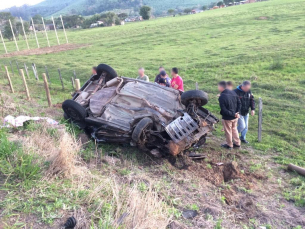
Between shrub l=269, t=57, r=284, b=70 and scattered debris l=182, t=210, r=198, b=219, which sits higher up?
scattered debris l=182, t=210, r=198, b=219

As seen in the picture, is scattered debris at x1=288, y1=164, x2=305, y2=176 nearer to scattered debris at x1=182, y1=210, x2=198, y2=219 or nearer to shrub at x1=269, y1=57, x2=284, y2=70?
scattered debris at x1=182, y1=210, x2=198, y2=219

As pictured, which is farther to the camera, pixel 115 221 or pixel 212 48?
pixel 212 48

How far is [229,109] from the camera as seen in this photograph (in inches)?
244

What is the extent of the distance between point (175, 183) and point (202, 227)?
1283 mm

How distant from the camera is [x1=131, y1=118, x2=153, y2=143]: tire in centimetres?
536

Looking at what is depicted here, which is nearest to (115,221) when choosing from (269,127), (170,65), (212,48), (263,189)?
(263,189)

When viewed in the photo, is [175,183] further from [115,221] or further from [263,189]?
[115,221]

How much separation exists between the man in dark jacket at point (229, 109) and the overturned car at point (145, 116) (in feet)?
1.31

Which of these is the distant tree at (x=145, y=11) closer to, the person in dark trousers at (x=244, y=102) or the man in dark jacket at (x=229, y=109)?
the person in dark trousers at (x=244, y=102)

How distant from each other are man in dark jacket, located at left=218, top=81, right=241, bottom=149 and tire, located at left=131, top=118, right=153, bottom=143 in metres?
1.85

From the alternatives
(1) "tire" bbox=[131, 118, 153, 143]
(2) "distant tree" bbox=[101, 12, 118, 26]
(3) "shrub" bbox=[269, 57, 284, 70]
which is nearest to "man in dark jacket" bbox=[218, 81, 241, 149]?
(1) "tire" bbox=[131, 118, 153, 143]

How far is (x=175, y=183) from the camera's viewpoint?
473 centimetres

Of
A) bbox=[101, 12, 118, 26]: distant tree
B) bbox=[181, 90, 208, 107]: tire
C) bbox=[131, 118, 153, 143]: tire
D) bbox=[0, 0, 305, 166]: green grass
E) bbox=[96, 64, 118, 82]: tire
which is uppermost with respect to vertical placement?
bbox=[101, 12, 118, 26]: distant tree

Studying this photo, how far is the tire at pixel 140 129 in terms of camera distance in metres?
5.36
